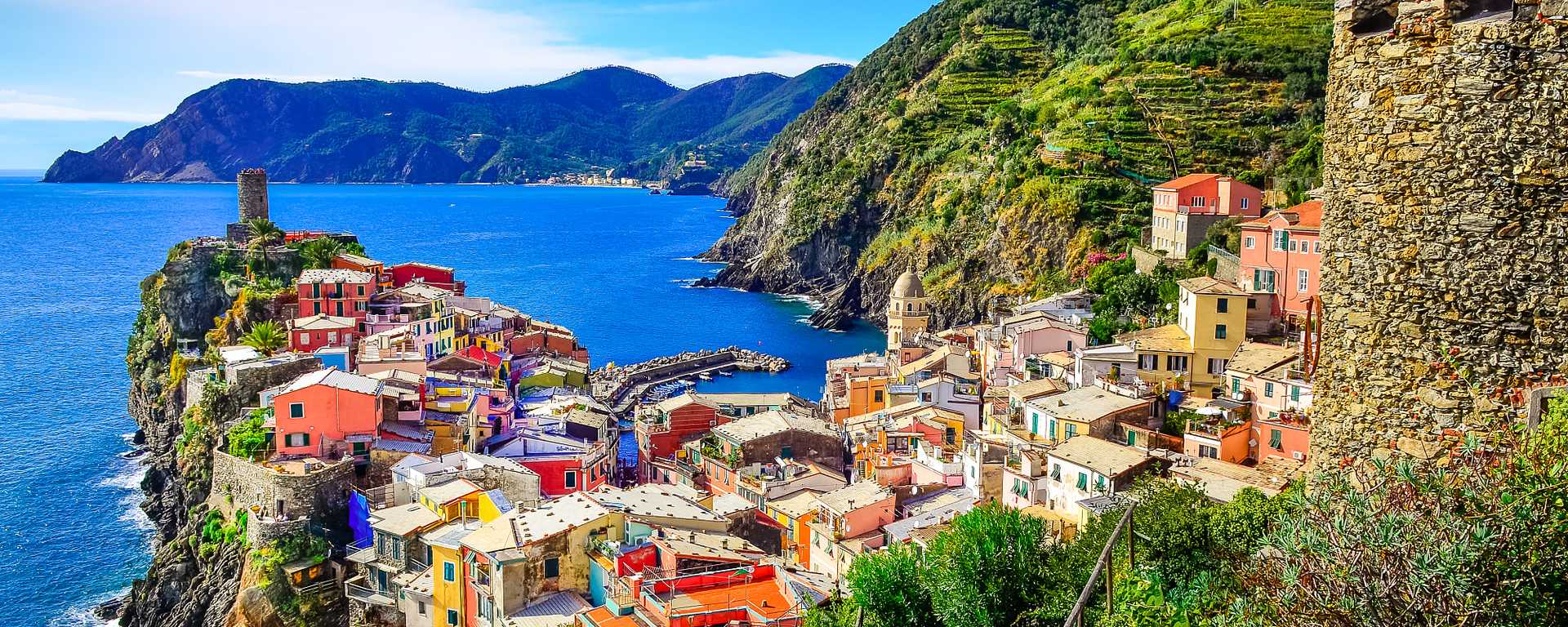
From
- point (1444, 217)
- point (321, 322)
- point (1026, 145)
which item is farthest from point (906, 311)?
point (1444, 217)

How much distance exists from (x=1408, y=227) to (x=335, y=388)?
30.9 metres

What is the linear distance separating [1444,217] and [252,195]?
64.6 metres

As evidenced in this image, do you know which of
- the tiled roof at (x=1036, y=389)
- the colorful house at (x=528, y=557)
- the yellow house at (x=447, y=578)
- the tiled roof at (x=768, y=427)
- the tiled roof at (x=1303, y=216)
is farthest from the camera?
the tiled roof at (x=768, y=427)

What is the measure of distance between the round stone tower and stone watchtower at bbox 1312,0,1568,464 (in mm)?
63554

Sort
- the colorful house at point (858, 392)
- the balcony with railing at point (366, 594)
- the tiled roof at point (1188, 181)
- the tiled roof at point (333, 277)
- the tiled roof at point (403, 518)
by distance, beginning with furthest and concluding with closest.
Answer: the tiled roof at point (1188, 181) → the tiled roof at point (333, 277) → the colorful house at point (858, 392) → the tiled roof at point (403, 518) → the balcony with railing at point (366, 594)

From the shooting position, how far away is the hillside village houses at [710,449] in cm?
2420

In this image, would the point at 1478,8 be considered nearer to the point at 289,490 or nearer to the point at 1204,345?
the point at 1204,345

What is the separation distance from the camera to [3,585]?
36.0m

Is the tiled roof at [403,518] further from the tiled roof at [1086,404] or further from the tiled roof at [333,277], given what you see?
the tiled roof at [333,277]

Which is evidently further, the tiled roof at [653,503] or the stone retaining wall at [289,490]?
the stone retaining wall at [289,490]

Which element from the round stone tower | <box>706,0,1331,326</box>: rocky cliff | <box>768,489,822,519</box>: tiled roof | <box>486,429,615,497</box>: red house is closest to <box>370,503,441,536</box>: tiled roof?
<box>486,429,615,497</box>: red house

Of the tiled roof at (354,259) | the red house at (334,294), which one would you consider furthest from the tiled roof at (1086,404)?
the tiled roof at (354,259)

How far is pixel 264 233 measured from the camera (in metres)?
58.3

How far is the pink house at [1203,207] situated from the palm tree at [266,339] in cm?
3567
